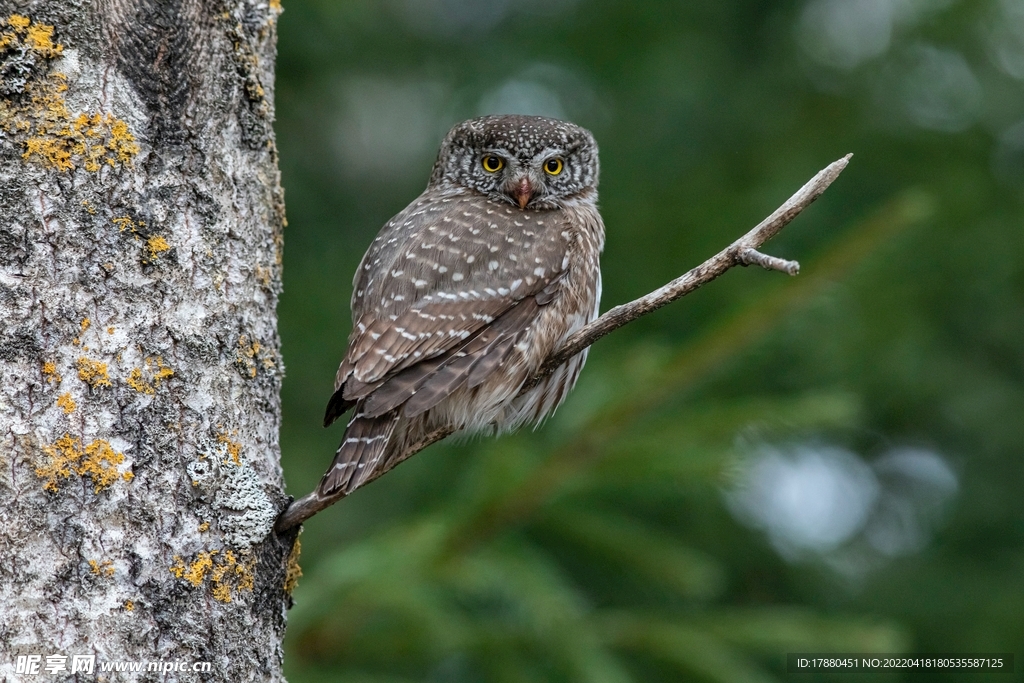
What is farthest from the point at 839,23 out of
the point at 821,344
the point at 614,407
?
the point at 614,407

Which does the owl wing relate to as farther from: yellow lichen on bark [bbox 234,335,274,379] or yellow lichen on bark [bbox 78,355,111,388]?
yellow lichen on bark [bbox 78,355,111,388]

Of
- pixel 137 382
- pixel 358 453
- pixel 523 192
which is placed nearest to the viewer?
pixel 137 382

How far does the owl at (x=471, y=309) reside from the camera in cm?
312

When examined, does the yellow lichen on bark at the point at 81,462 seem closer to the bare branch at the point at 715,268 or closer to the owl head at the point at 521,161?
the bare branch at the point at 715,268

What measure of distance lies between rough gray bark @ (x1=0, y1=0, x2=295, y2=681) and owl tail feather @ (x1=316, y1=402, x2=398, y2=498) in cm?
17

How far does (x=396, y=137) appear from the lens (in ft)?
29.9

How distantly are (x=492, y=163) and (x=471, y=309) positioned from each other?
100 cm

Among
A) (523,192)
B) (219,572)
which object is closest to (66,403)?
(219,572)

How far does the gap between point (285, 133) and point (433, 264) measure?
398 centimetres

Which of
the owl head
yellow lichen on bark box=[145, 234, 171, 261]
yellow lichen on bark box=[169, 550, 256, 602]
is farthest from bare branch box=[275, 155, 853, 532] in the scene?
the owl head

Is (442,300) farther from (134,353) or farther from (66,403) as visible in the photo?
(66,403)

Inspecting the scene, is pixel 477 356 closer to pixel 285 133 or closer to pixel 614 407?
pixel 614 407

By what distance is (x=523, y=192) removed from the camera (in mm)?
3982

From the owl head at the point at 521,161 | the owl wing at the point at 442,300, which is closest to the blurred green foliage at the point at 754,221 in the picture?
the owl head at the point at 521,161
